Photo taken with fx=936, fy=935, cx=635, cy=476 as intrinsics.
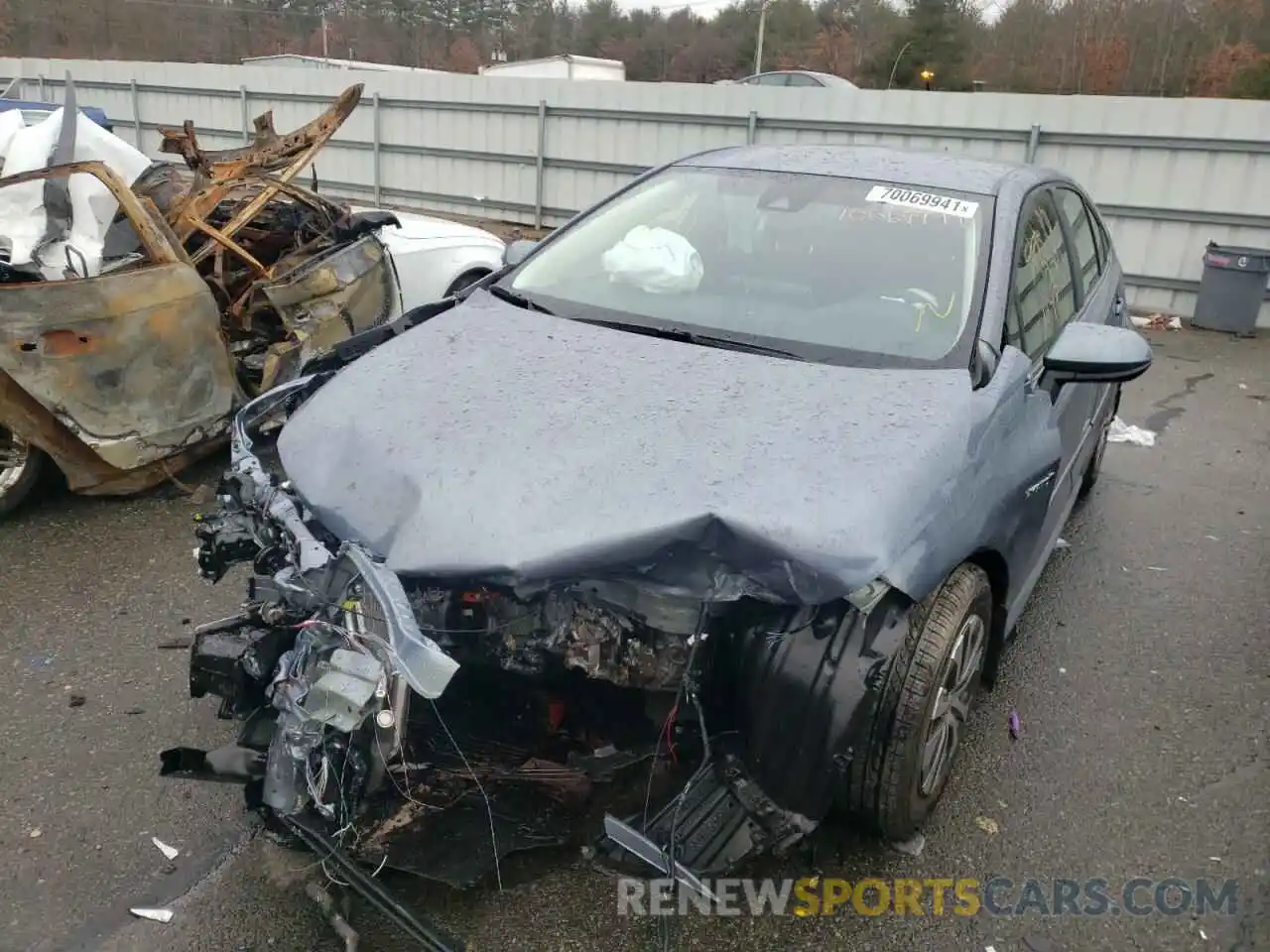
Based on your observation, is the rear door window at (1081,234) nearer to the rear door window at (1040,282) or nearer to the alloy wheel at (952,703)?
the rear door window at (1040,282)

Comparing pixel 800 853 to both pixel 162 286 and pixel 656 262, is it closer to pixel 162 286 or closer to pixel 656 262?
pixel 656 262

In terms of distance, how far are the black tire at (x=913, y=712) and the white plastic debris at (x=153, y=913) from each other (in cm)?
169

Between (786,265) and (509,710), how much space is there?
1.67 meters

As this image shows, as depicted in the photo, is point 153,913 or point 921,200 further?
point 921,200

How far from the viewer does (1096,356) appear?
9.22 ft

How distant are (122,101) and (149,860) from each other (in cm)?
1765

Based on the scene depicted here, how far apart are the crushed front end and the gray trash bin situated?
27.8 ft

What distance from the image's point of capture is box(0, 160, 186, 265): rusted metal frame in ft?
14.4

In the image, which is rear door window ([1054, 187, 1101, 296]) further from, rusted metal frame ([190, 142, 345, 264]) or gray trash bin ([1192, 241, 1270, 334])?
gray trash bin ([1192, 241, 1270, 334])

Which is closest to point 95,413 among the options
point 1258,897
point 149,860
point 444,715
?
point 149,860

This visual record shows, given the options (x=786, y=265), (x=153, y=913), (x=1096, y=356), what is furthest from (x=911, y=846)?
(x=153, y=913)

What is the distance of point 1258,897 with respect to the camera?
7.97ft

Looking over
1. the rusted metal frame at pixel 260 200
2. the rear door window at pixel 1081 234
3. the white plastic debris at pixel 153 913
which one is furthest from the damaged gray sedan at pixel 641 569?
the rusted metal frame at pixel 260 200

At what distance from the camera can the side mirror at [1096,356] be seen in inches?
110
